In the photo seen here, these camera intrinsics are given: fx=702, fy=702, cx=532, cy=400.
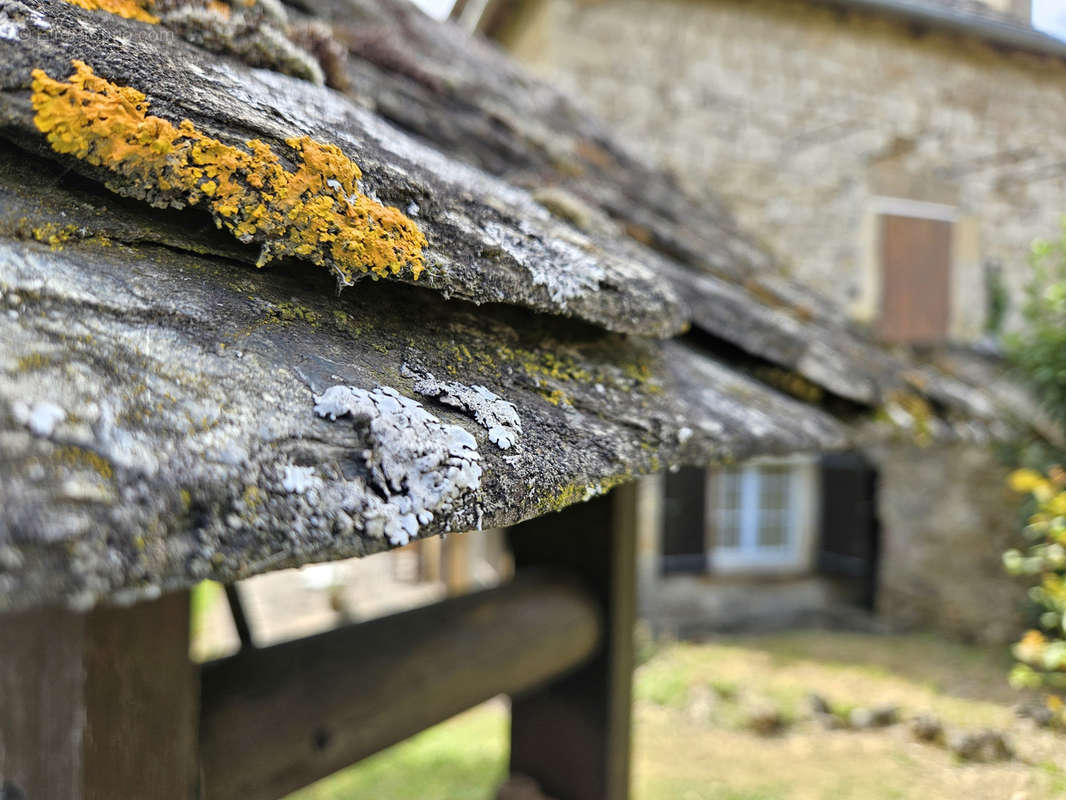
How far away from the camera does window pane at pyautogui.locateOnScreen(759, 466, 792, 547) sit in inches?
293

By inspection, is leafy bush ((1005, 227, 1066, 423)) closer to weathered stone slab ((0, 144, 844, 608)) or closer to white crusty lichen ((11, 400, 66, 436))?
weathered stone slab ((0, 144, 844, 608))

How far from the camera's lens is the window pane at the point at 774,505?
745 cm

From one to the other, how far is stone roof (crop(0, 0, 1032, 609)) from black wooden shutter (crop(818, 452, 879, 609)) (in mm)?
6543

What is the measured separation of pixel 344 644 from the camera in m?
1.61

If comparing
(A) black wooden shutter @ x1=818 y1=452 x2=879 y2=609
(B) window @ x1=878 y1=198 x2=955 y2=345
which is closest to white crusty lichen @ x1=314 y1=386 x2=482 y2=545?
(B) window @ x1=878 y1=198 x2=955 y2=345

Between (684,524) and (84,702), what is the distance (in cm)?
633

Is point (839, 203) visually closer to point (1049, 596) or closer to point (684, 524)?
point (684, 524)

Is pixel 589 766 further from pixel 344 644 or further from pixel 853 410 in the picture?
pixel 853 410

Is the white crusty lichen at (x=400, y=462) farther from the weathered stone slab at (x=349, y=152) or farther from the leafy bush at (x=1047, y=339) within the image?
the leafy bush at (x=1047, y=339)

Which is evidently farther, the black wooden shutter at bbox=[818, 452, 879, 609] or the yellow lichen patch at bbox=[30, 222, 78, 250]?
the black wooden shutter at bbox=[818, 452, 879, 609]

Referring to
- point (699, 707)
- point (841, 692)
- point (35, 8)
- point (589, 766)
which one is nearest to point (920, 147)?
point (841, 692)

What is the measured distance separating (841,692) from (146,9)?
5.76m

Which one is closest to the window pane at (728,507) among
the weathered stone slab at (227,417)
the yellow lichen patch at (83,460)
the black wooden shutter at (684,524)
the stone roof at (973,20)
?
the black wooden shutter at (684,524)

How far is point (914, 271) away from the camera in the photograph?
656 centimetres
